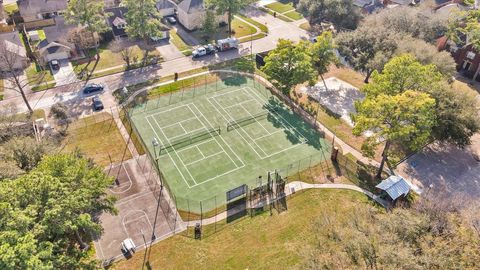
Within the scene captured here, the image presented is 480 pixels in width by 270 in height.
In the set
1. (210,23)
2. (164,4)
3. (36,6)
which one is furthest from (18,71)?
(210,23)

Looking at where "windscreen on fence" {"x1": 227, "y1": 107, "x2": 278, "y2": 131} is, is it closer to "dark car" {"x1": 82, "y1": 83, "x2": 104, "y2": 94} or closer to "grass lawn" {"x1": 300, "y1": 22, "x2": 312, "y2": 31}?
"dark car" {"x1": 82, "y1": 83, "x2": 104, "y2": 94}

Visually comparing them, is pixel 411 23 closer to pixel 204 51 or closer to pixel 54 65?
pixel 204 51

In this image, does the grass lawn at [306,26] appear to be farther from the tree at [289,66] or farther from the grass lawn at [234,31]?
the tree at [289,66]

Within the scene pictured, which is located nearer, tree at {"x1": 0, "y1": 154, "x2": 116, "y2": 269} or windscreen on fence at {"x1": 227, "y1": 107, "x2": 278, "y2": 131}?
tree at {"x1": 0, "y1": 154, "x2": 116, "y2": 269}

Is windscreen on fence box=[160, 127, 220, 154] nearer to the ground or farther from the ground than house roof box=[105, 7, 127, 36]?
nearer to the ground

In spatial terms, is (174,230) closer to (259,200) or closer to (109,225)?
(109,225)

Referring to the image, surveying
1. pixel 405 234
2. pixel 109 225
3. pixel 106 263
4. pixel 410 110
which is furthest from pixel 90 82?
pixel 405 234

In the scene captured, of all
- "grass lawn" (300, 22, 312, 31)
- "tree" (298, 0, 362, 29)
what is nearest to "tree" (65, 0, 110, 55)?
"tree" (298, 0, 362, 29)
